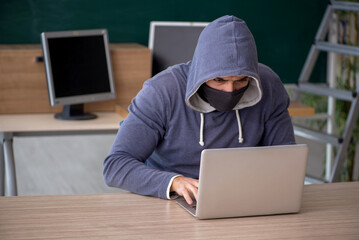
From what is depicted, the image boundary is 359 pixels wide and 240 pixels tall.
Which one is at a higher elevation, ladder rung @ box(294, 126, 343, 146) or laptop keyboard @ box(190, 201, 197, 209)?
laptop keyboard @ box(190, 201, 197, 209)

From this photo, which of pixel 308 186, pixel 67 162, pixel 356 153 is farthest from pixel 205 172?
pixel 67 162

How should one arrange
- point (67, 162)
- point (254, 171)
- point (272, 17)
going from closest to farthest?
point (254, 171) → point (272, 17) → point (67, 162)

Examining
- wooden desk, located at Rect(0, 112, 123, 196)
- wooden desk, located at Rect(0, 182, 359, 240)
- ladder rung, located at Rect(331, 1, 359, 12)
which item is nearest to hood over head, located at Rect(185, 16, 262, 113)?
wooden desk, located at Rect(0, 182, 359, 240)

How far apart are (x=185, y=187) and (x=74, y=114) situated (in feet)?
5.43

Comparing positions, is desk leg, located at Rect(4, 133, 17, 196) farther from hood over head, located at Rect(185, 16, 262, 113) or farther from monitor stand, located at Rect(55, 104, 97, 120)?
hood over head, located at Rect(185, 16, 262, 113)

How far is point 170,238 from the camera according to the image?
139 centimetres

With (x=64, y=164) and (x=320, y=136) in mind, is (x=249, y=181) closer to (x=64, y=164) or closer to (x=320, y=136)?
(x=320, y=136)

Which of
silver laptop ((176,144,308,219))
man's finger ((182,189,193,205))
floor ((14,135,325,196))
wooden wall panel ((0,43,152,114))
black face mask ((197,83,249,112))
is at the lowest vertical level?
floor ((14,135,325,196))

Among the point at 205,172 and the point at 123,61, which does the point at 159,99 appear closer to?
the point at 205,172

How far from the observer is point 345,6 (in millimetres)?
3646

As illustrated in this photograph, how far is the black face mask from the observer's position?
1764 millimetres

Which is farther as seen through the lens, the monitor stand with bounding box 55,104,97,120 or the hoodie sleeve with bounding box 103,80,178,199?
the monitor stand with bounding box 55,104,97,120

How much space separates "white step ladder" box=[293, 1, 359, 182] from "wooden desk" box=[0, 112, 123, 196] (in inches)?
51.9

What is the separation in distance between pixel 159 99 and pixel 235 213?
0.49 meters
